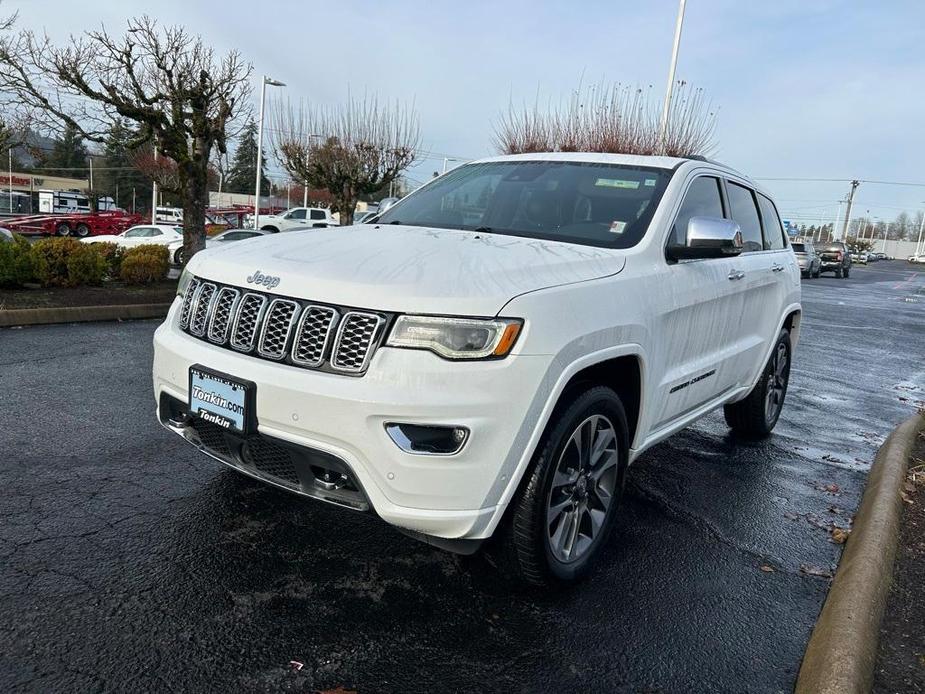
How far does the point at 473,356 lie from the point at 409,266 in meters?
0.49

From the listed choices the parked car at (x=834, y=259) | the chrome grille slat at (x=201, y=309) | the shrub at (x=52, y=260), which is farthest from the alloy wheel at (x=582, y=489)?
the parked car at (x=834, y=259)

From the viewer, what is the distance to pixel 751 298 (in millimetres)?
4609

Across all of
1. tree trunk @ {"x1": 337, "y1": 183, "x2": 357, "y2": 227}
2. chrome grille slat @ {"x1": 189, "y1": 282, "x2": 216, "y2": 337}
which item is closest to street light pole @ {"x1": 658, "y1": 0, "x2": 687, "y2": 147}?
tree trunk @ {"x1": 337, "y1": 183, "x2": 357, "y2": 227}

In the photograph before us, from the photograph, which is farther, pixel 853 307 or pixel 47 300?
pixel 853 307

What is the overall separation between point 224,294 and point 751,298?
3269 mm

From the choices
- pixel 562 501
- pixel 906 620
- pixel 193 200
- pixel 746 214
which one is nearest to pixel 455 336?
pixel 562 501

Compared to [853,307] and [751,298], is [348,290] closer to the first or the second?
[751,298]

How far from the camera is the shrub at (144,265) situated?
1250cm

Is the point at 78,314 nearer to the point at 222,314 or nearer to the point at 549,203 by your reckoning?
the point at 222,314

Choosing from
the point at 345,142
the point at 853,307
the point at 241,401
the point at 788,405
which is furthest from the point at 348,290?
the point at 345,142

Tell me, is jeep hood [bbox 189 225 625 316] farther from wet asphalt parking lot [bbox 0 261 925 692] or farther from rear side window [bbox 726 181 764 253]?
rear side window [bbox 726 181 764 253]

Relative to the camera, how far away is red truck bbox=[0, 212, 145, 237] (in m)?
32.4

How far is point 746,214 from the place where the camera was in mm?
4863

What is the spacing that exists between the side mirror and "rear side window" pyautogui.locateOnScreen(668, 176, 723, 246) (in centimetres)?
8
